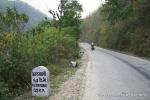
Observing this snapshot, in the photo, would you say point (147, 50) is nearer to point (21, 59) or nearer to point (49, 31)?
point (49, 31)

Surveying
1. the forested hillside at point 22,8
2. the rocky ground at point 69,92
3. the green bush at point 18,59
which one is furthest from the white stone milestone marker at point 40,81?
the forested hillside at point 22,8

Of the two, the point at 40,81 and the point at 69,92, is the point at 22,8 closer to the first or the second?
the point at 69,92

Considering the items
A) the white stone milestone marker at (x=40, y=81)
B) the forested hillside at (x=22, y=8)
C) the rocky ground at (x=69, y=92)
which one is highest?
the forested hillside at (x=22, y=8)

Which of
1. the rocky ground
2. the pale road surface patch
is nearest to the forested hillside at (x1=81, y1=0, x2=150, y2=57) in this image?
the pale road surface patch

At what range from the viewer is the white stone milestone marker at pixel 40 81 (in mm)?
13523

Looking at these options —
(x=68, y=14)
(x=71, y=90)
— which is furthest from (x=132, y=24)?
(x=71, y=90)

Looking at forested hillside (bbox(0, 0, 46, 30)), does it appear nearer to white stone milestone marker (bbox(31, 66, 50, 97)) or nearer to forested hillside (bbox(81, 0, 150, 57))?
white stone milestone marker (bbox(31, 66, 50, 97))

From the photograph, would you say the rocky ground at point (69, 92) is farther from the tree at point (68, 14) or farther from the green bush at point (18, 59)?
the tree at point (68, 14)

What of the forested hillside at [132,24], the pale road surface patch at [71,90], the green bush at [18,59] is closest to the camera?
the pale road surface patch at [71,90]

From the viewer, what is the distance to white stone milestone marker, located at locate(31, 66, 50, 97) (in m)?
13.5

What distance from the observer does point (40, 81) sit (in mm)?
13633

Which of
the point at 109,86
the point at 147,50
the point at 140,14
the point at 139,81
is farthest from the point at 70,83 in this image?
the point at 140,14

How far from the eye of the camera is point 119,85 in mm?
16375

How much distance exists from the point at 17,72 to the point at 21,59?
Answer: 764 millimetres
